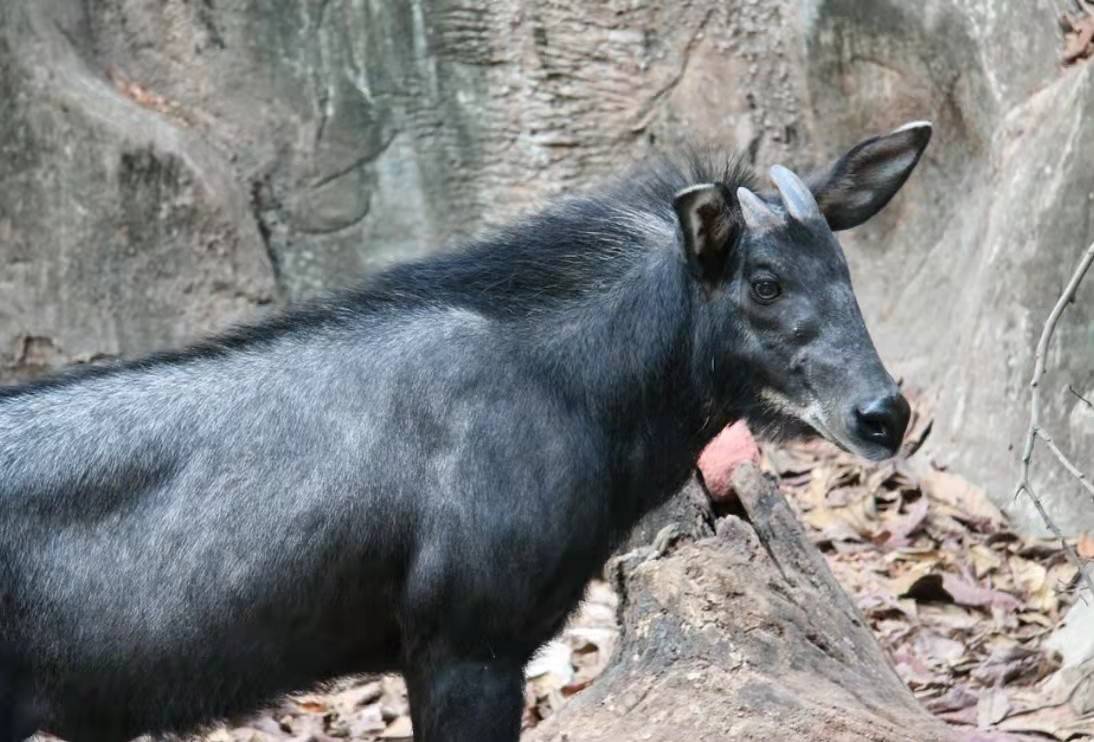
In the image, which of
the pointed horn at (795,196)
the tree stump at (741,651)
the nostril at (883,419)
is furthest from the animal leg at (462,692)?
the pointed horn at (795,196)

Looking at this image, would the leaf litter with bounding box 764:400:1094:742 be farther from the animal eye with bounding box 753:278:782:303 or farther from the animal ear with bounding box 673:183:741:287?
the animal ear with bounding box 673:183:741:287

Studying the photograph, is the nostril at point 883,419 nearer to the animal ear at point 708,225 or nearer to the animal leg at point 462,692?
the animal ear at point 708,225

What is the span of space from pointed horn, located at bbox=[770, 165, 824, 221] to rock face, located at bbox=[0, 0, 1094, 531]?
4.16 metres

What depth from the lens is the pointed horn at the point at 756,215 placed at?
20.3 ft

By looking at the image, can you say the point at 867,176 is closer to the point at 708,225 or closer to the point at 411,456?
the point at 708,225

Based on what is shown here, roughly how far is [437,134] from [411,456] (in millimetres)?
5946

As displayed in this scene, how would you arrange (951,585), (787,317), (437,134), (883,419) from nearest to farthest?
(883,419)
(787,317)
(951,585)
(437,134)

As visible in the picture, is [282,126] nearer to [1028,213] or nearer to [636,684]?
[1028,213]

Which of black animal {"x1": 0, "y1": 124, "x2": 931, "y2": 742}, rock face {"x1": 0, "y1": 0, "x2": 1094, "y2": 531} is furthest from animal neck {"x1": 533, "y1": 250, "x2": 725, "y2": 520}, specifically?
rock face {"x1": 0, "y1": 0, "x2": 1094, "y2": 531}

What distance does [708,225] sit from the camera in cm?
614

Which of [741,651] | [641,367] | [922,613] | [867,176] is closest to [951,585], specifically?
[922,613]

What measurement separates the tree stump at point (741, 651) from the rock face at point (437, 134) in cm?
307

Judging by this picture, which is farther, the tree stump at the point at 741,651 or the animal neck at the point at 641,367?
the tree stump at the point at 741,651

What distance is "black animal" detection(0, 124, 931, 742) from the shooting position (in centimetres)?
580
